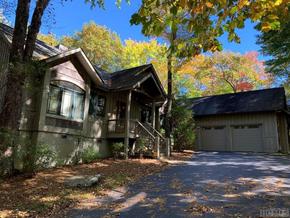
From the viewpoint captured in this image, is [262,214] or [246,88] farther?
[246,88]

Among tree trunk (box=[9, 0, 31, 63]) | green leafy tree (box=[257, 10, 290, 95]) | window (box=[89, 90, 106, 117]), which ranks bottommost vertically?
window (box=[89, 90, 106, 117])

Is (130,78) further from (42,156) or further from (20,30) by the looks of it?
(42,156)

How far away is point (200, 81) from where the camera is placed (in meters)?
37.2

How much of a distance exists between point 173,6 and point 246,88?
35.2m

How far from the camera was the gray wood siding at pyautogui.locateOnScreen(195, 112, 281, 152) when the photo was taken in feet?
69.8

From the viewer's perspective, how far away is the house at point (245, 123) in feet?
70.8

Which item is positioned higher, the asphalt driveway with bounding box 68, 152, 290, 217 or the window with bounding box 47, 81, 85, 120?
the window with bounding box 47, 81, 85, 120

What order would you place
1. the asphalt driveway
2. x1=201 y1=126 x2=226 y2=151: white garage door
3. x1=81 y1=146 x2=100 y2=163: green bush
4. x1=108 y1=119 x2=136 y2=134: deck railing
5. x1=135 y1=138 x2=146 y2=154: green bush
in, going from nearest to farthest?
the asphalt driveway < x1=81 y1=146 x2=100 y2=163: green bush < x1=135 y1=138 x2=146 y2=154: green bush < x1=108 y1=119 x2=136 y2=134: deck railing < x1=201 y1=126 x2=226 y2=151: white garage door

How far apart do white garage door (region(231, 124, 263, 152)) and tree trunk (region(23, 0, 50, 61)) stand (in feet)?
60.3

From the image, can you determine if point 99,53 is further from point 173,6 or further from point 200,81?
point 173,6

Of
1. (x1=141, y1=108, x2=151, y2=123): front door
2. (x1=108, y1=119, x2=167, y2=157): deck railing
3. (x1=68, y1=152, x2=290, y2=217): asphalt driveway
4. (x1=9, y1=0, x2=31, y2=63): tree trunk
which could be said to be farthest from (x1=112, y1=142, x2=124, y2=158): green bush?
(x1=9, y1=0, x2=31, y2=63): tree trunk

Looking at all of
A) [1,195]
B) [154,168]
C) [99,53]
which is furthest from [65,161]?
[99,53]

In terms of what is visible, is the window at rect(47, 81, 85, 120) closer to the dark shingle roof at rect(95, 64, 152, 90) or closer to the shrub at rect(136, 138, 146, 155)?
the dark shingle roof at rect(95, 64, 152, 90)

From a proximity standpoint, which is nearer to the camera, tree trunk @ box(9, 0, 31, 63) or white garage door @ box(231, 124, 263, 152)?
tree trunk @ box(9, 0, 31, 63)
